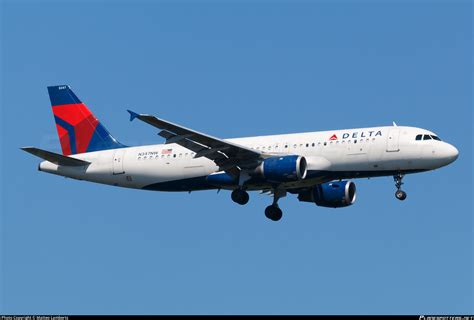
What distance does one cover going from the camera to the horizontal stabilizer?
55.0m

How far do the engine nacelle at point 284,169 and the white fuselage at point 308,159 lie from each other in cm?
87

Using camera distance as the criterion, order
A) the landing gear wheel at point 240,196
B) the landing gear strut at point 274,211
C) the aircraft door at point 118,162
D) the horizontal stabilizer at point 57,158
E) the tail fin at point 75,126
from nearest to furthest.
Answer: the landing gear wheel at point 240,196 → the horizontal stabilizer at point 57,158 → the landing gear strut at point 274,211 → the aircraft door at point 118,162 → the tail fin at point 75,126

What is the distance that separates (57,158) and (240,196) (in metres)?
10.2

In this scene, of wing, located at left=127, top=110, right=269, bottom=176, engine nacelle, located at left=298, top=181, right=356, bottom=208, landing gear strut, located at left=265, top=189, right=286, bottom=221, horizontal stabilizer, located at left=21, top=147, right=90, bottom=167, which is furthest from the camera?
landing gear strut, located at left=265, top=189, right=286, bottom=221

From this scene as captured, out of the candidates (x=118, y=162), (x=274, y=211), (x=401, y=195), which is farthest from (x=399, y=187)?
(x=118, y=162)

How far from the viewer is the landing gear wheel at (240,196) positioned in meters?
53.3

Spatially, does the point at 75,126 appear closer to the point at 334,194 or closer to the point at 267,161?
the point at 267,161

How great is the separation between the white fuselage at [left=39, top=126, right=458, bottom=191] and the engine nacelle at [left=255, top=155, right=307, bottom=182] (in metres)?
0.87

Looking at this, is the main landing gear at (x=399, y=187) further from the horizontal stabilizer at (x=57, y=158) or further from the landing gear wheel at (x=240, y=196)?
the horizontal stabilizer at (x=57, y=158)

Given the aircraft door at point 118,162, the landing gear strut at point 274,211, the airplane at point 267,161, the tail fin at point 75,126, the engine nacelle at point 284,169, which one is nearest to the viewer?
the engine nacelle at point 284,169

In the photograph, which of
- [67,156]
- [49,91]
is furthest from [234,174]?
[49,91]

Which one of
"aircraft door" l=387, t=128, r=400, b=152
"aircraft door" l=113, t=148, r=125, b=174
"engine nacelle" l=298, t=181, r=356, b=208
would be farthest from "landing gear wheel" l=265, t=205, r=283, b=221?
"aircraft door" l=113, t=148, r=125, b=174

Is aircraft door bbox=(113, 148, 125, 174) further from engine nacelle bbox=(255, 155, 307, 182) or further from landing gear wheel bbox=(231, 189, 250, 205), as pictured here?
engine nacelle bbox=(255, 155, 307, 182)

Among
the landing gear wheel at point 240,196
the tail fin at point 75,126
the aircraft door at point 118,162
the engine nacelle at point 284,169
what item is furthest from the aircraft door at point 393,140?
the tail fin at point 75,126
